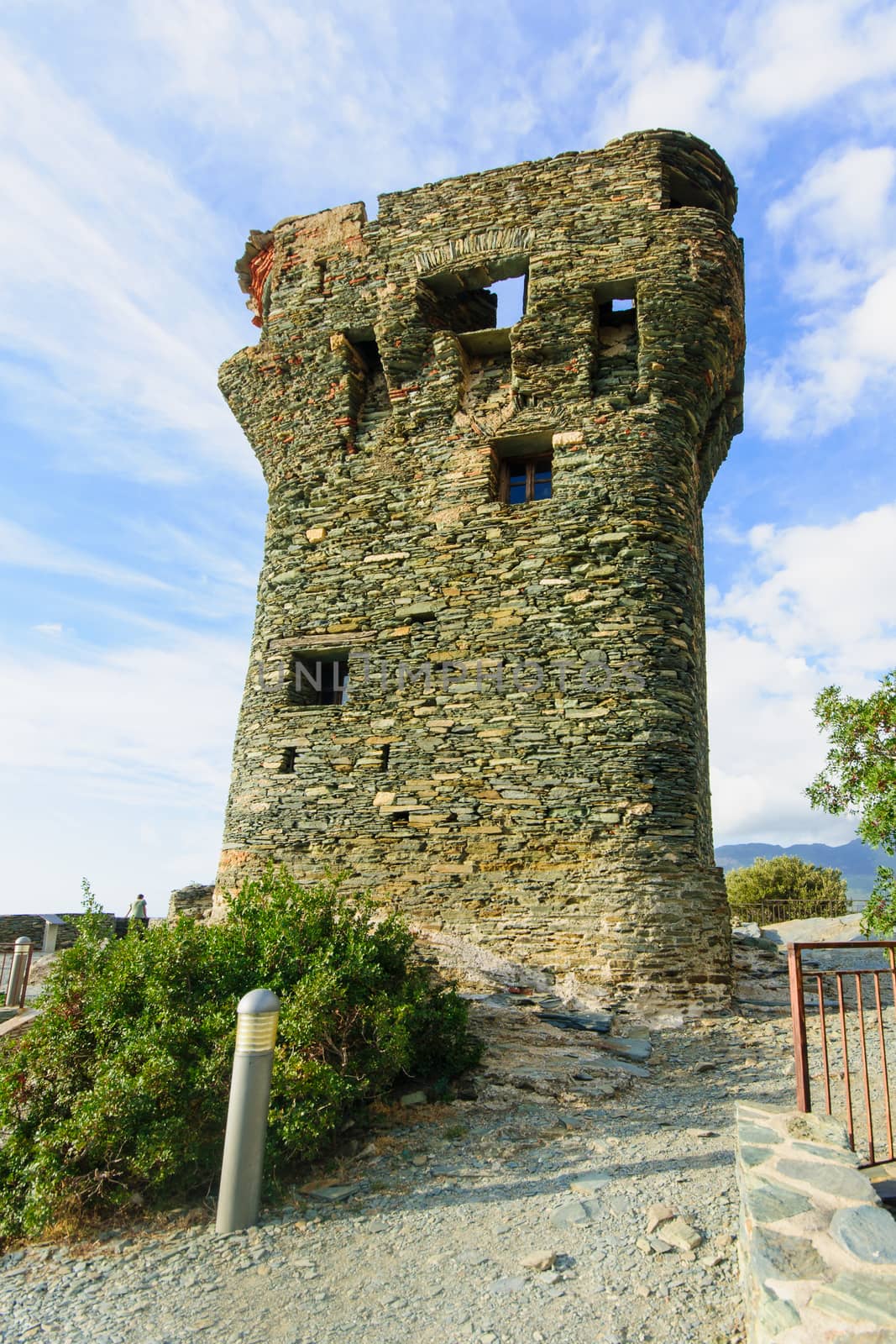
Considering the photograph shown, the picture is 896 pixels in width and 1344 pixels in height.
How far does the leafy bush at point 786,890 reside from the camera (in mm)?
21109

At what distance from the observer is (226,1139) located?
372cm

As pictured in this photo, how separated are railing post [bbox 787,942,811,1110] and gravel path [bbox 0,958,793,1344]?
1.83 ft

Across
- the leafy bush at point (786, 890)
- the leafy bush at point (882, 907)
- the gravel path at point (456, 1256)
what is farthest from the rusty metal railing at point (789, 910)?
the gravel path at point (456, 1256)

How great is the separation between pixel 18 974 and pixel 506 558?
700cm

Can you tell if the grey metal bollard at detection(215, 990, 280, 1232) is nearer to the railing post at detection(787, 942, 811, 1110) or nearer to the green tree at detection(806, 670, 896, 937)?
the railing post at detection(787, 942, 811, 1110)

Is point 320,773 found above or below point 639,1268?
above

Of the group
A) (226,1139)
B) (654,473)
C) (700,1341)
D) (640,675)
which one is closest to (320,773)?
(640,675)

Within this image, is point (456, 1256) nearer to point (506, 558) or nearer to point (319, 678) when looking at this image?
point (506, 558)

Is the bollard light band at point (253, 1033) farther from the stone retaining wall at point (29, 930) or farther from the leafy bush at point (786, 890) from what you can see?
the leafy bush at point (786, 890)

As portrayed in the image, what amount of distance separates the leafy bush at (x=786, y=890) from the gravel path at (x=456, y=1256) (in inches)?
683

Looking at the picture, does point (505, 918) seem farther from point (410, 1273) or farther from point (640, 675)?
point (410, 1273)

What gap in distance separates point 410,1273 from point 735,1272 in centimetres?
128

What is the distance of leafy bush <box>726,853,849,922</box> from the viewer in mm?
21109

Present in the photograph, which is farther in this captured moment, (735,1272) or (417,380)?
(417,380)
